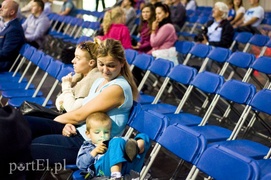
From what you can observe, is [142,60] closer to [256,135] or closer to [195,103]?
[195,103]

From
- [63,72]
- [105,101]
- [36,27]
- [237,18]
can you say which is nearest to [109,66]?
[105,101]

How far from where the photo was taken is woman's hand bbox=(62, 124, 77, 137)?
11.2 feet

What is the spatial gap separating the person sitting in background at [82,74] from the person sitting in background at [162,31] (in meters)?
2.69

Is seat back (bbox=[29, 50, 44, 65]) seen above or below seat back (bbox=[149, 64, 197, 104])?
below

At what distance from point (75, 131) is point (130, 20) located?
6.29 metres

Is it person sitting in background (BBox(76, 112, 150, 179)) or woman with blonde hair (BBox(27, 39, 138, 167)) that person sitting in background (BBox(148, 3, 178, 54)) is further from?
person sitting in background (BBox(76, 112, 150, 179))

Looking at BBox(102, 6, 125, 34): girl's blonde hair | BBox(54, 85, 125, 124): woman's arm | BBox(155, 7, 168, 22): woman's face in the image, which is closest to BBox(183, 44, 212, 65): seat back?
BBox(155, 7, 168, 22): woman's face

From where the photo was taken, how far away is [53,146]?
10.6 ft

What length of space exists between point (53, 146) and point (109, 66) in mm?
664

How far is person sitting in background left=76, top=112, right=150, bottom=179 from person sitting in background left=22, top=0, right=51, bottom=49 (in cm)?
508

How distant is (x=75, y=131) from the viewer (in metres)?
3.44

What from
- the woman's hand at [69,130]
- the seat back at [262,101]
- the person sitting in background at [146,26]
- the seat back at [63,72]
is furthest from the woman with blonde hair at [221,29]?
the woman's hand at [69,130]

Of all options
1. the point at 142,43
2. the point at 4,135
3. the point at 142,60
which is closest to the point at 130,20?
the point at 142,43

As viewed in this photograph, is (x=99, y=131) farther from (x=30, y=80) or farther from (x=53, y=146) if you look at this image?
(x=30, y=80)
